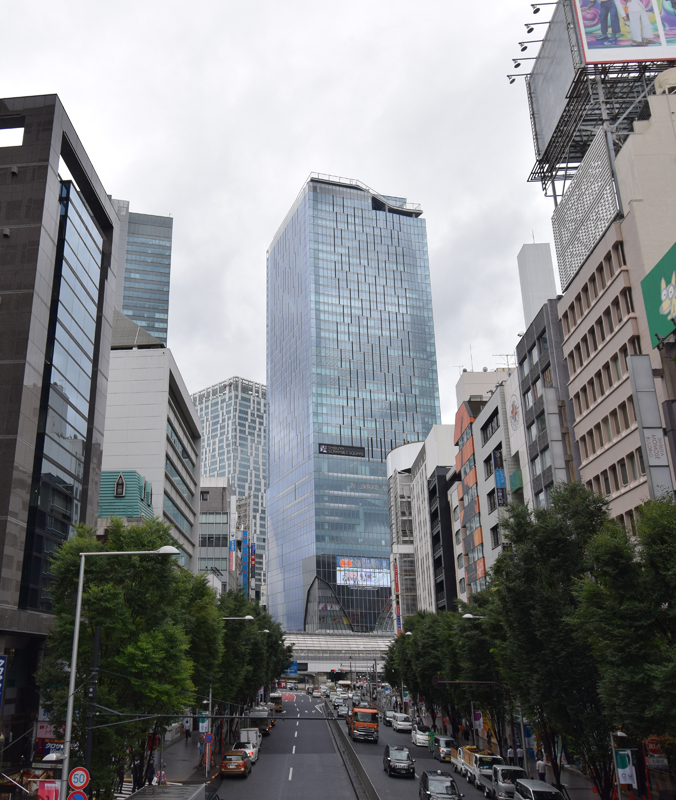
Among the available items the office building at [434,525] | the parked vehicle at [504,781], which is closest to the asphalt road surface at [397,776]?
the parked vehicle at [504,781]

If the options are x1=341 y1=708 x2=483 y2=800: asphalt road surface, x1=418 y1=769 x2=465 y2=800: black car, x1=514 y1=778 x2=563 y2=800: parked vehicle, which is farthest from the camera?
x1=341 y1=708 x2=483 y2=800: asphalt road surface

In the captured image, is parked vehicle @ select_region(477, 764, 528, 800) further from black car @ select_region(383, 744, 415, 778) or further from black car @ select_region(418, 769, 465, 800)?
black car @ select_region(383, 744, 415, 778)

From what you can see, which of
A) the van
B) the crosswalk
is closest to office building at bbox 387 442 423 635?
the van

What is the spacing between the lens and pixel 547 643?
1164 inches

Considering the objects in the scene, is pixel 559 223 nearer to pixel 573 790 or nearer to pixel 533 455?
pixel 533 455

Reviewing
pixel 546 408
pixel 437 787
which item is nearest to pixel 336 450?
pixel 546 408

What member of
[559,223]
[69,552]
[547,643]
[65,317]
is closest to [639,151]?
[559,223]

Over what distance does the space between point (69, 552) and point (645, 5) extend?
5618 cm

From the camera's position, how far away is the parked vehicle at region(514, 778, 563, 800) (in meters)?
29.3

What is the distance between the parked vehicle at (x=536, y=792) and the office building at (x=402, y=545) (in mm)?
94361

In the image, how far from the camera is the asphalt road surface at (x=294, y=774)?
121 ft

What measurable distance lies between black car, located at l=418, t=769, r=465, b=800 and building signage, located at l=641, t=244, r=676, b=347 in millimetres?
24458

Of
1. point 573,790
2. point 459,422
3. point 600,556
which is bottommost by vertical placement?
point 573,790

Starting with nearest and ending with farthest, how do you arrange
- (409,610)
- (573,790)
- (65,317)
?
(573,790), (65,317), (409,610)
